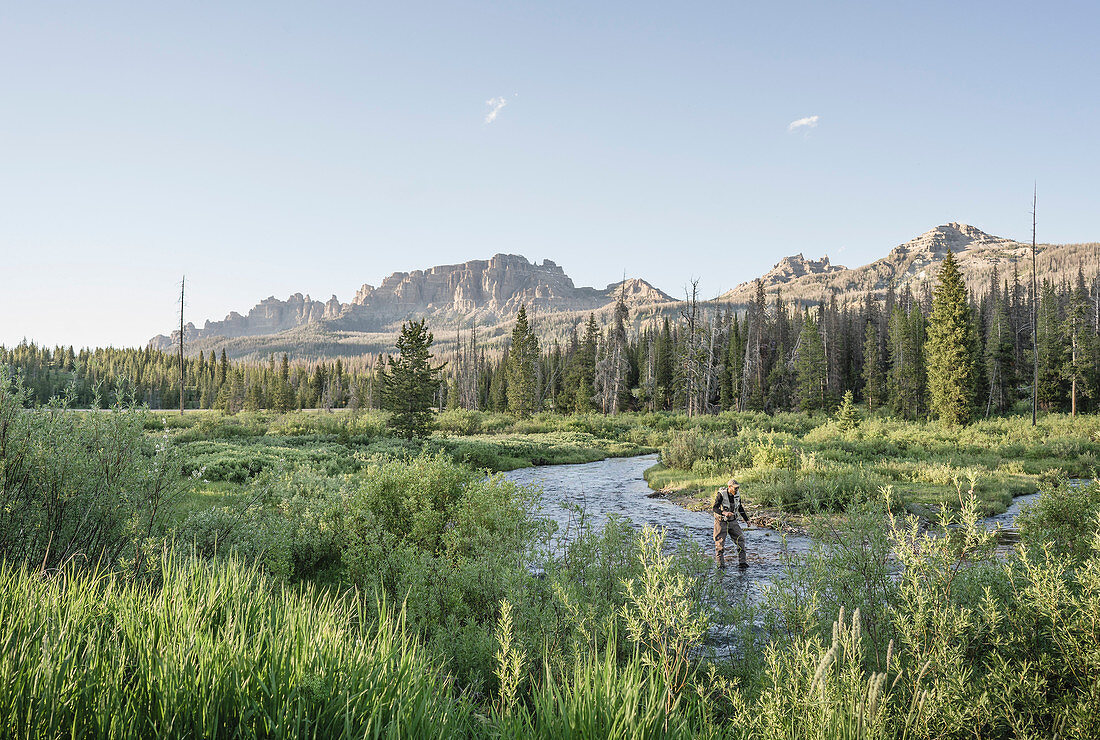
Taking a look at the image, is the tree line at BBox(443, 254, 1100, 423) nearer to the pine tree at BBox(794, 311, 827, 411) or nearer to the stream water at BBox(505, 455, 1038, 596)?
the pine tree at BBox(794, 311, 827, 411)

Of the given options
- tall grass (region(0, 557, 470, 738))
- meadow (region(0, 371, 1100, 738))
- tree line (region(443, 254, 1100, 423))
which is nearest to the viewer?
tall grass (region(0, 557, 470, 738))

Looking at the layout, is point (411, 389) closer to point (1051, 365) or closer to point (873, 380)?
point (873, 380)

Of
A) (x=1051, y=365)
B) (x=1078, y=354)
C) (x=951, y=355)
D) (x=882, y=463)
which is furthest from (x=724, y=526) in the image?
(x=1078, y=354)

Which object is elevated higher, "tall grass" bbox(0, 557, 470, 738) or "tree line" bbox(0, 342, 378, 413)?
"tall grass" bbox(0, 557, 470, 738)

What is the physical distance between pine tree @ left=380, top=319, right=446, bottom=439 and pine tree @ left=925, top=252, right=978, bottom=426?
30.3 meters

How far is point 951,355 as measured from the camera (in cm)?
3297

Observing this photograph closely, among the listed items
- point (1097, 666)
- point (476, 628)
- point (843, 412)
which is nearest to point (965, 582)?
point (1097, 666)

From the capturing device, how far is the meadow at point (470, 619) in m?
2.18

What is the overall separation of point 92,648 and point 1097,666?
441 cm

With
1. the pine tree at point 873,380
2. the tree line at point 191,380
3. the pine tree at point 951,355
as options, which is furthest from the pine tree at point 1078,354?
the tree line at point 191,380

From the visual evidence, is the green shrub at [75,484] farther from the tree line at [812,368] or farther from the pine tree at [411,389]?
the tree line at [812,368]

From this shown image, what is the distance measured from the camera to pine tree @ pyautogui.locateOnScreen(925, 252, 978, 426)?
3222cm

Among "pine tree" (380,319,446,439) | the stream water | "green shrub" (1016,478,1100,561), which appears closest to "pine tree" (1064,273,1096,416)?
the stream water

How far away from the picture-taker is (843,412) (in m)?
27.5
